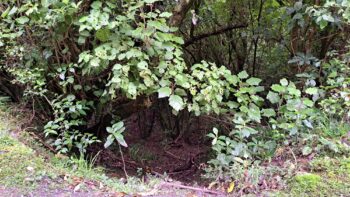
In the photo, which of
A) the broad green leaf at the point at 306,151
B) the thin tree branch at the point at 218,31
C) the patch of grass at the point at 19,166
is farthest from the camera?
the thin tree branch at the point at 218,31

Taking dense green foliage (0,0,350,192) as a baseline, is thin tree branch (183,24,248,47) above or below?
above

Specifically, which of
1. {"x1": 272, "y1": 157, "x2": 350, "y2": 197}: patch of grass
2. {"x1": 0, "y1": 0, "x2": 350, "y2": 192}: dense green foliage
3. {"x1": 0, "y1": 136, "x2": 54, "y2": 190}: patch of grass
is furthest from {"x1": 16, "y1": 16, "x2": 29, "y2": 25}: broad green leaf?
{"x1": 272, "y1": 157, "x2": 350, "y2": 197}: patch of grass

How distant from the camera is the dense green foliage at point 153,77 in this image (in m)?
3.15

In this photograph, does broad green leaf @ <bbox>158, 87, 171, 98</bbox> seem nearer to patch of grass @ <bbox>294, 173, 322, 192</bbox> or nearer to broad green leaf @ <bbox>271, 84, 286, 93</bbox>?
broad green leaf @ <bbox>271, 84, 286, 93</bbox>

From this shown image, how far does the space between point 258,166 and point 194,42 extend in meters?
2.97

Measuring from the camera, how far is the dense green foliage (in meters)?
3.15

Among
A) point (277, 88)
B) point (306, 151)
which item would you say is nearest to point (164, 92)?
point (277, 88)

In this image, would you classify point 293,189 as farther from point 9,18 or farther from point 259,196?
point 9,18

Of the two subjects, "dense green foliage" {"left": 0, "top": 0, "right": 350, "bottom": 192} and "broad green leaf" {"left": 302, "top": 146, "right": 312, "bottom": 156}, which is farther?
"dense green foliage" {"left": 0, "top": 0, "right": 350, "bottom": 192}

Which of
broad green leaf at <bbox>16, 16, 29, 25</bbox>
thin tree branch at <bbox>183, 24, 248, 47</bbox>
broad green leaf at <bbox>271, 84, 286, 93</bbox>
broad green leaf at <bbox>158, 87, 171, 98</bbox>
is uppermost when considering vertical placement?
thin tree branch at <bbox>183, 24, 248, 47</bbox>

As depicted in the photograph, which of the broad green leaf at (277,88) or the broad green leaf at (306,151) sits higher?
the broad green leaf at (277,88)

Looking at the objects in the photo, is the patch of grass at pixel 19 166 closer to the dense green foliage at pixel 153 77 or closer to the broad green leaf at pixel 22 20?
the dense green foliage at pixel 153 77

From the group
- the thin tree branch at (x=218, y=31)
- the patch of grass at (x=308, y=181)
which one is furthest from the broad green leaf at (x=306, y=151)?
the thin tree branch at (x=218, y=31)

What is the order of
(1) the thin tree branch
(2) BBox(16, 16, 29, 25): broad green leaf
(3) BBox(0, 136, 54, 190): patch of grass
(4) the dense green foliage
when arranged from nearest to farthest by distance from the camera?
(3) BBox(0, 136, 54, 190): patch of grass → (4) the dense green foliage → (2) BBox(16, 16, 29, 25): broad green leaf → (1) the thin tree branch
